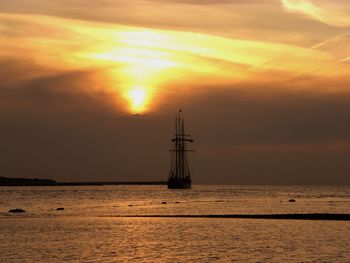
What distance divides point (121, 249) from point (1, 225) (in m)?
27.1

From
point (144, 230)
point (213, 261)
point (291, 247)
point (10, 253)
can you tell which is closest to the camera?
point (213, 261)

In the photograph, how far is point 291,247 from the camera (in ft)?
175

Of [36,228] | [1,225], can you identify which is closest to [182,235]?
[36,228]

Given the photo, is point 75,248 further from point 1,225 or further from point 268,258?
point 1,225

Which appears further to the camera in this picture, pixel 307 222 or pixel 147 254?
pixel 307 222

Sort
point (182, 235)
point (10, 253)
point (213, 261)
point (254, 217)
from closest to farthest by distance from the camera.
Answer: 1. point (213, 261)
2. point (10, 253)
3. point (182, 235)
4. point (254, 217)

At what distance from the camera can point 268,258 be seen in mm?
46844

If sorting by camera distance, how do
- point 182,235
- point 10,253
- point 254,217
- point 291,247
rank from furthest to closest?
1. point 254,217
2. point 182,235
3. point 291,247
4. point 10,253

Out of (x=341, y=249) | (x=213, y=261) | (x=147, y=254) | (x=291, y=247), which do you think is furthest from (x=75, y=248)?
(x=341, y=249)

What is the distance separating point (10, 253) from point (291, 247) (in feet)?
70.8

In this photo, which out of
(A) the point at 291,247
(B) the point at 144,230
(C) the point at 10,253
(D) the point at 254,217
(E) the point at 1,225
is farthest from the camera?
(D) the point at 254,217

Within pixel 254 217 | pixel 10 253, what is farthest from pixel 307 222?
pixel 10 253

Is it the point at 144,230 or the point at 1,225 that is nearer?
the point at 144,230

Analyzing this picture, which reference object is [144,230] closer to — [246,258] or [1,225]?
[1,225]
